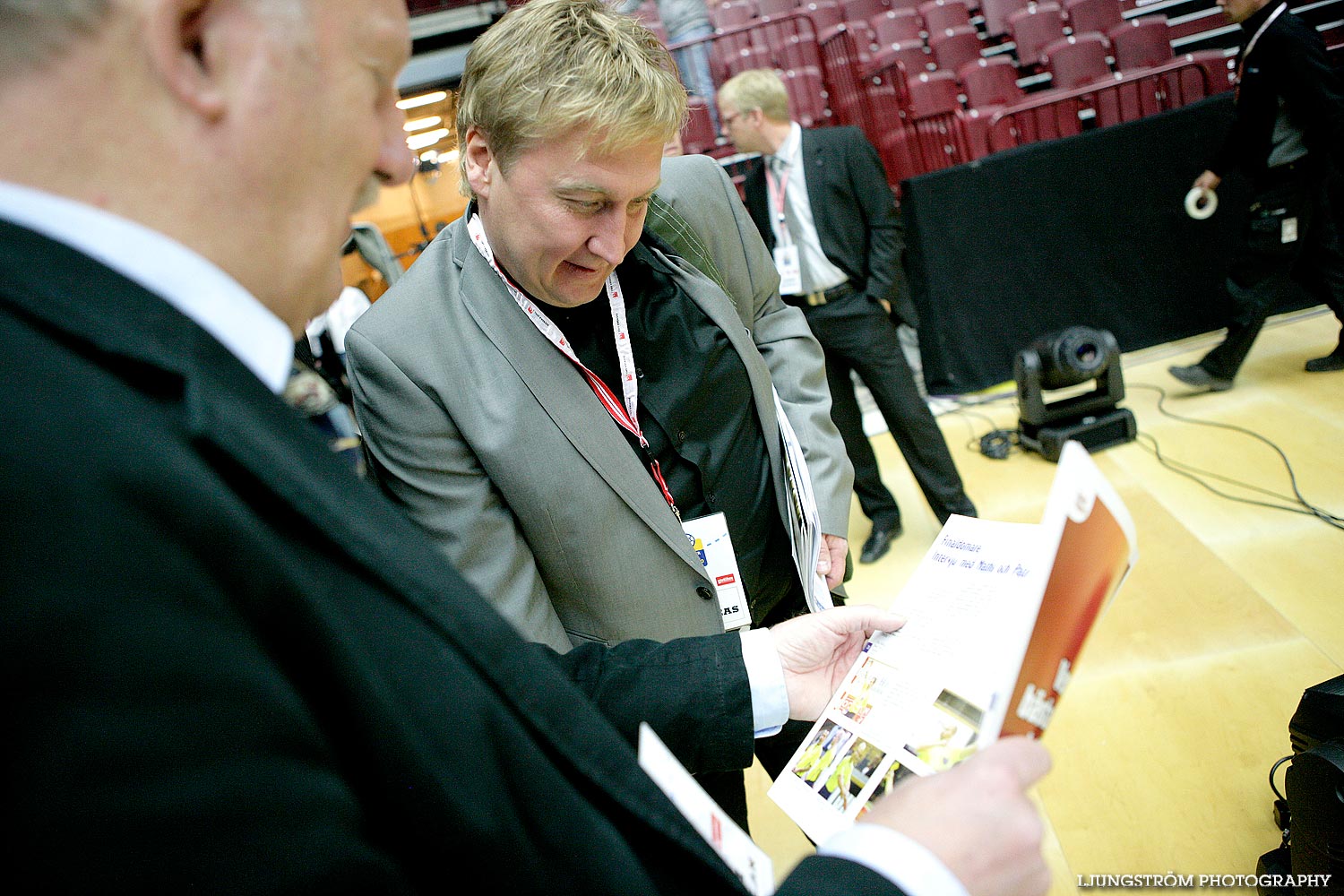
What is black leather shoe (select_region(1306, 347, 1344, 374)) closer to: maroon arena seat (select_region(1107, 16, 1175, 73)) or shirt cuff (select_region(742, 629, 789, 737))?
maroon arena seat (select_region(1107, 16, 1175, 73))

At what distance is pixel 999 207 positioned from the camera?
15.3 feet

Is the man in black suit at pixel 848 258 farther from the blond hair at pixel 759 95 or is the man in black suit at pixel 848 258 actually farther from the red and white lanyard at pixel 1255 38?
the red and white lanyard at pixel 1255 38

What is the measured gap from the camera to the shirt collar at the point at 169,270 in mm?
384

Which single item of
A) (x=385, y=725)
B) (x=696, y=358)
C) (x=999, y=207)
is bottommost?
(x=999, y=207)

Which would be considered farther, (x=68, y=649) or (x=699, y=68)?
(x=699, y=68)

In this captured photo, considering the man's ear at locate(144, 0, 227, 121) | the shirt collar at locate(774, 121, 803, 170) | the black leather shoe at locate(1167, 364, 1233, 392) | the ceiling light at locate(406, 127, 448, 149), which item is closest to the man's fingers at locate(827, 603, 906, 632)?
the man's ear at locate(144, 0, 227, 121)

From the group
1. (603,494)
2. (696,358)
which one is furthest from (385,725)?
(696,358)

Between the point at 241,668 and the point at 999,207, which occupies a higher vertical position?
the point at 241,668

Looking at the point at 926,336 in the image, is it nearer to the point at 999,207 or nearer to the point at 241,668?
the point at 999,207

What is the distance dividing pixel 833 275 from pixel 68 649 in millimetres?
3356

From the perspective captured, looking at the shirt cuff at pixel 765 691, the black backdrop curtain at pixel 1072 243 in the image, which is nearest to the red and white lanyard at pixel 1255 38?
the black backdrop curtain at pixel 1072 243

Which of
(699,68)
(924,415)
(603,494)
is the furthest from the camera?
(699,68)

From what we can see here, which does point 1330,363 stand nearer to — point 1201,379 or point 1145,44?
point 1201,379

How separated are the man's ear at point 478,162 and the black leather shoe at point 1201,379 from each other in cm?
395
